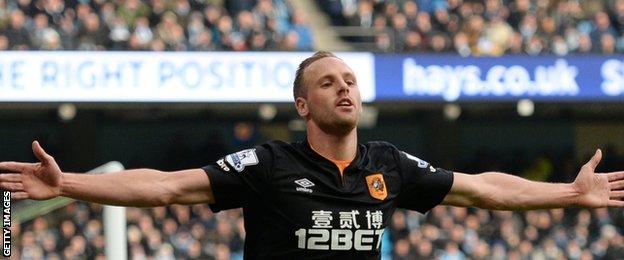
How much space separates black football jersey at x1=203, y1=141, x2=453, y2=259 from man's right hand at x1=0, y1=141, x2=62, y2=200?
2.05ft

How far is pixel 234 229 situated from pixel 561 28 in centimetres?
722

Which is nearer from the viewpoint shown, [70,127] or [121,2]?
[121,2]

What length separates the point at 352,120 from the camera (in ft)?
18.7

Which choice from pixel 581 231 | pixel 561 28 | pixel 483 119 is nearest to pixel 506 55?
pixel 561 28

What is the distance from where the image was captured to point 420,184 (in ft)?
19.4

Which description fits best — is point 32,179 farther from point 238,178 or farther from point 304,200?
point 304,200

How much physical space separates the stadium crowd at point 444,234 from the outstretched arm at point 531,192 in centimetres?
1174

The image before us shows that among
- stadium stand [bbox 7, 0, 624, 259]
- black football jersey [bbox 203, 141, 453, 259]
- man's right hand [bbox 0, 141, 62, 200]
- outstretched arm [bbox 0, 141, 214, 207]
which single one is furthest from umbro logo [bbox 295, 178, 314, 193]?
stadium stand [bbox 7, 0, 624, 259]

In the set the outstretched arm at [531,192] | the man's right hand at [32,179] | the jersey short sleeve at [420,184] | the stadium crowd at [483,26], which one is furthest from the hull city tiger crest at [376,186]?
the stadium crowd at [483,26]

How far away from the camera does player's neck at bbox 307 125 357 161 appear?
5.80 m

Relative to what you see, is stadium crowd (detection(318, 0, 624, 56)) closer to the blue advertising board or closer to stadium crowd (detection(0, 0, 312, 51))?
the blue advertising board

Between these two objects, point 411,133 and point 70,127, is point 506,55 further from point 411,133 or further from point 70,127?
point 70,127

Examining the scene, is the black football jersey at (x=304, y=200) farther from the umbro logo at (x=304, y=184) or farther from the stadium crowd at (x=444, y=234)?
the stadium crowd at (x=444, y=234)

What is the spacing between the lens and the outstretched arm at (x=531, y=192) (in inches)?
237
